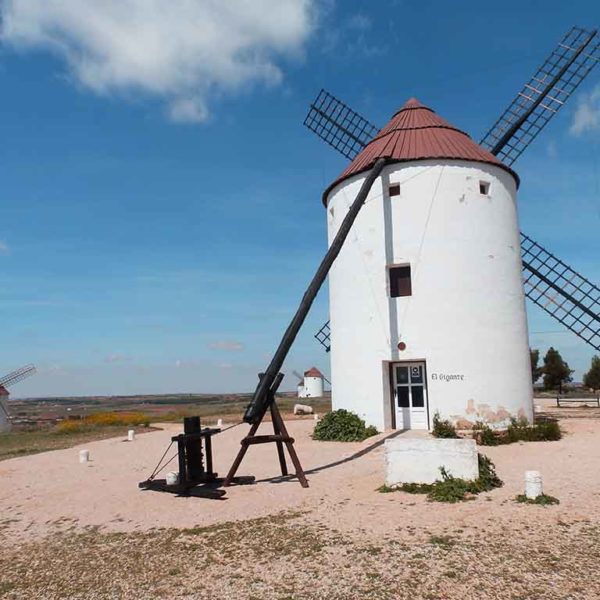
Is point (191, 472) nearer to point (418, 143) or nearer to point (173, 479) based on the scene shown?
point (173, 479)

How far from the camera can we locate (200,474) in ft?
36.5

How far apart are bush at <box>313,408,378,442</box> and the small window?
4132 mm

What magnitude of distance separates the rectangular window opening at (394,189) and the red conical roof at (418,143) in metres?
0.76

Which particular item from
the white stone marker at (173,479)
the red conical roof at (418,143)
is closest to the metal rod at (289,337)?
the white stone marker at (173,479)

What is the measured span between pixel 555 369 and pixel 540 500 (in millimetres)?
39347

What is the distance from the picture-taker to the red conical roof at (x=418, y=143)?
54.5 feet

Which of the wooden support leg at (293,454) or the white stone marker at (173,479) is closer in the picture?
the wooden support leg at (293,454)

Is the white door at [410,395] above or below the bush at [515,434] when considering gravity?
above

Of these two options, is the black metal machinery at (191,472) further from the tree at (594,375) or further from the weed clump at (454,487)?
the tree at (594,375)

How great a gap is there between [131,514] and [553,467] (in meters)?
8.65

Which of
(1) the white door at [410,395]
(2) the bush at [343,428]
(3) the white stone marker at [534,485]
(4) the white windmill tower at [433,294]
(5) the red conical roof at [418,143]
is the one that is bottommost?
(3) the white stone marker at [534,485]

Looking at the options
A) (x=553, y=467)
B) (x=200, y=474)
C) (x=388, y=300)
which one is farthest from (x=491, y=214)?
(x=200, y=474)

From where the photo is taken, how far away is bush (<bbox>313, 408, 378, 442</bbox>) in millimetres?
16031

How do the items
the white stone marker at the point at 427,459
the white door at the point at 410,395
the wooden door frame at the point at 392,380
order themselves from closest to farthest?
the white stone marker at the point at 427,459 < the wooden door frame at the point at 392,380 < the white door at the point at 410,395
